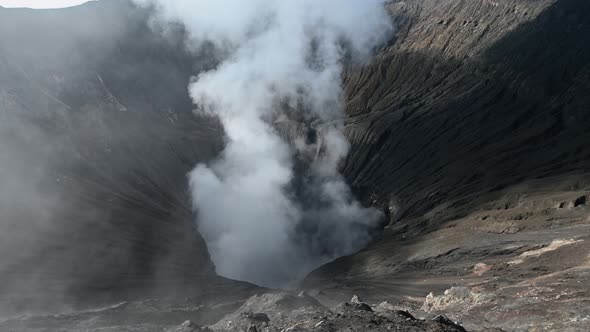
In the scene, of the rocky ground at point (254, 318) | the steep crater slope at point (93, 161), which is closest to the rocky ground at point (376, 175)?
the rocky ground at point (254, 318)

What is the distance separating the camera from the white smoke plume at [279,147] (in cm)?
7419

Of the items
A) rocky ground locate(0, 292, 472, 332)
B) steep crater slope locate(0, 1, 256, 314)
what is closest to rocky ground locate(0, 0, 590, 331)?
rocky ground locate(0, 292, 472, 332)

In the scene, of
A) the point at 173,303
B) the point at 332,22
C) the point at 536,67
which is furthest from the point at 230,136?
the point at 173,303

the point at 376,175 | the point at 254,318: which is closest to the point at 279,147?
the point at 376,175

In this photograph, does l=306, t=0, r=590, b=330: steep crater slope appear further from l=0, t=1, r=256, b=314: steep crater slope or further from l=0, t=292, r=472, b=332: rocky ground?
l=0, t=1, r=256, b=314: steep crater slope

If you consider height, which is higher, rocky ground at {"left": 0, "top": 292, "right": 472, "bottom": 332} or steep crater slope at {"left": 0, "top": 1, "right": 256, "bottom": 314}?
steep crater slope at {"left": 0, "top": 1, "right": 256, "bottom": 314}

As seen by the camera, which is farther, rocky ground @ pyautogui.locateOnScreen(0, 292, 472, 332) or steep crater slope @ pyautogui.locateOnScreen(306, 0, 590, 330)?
steep crater slope @ pyautogui.locateOnScreen(306, 0, 590, 330)

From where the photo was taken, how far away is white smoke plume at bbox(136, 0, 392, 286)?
74.2m

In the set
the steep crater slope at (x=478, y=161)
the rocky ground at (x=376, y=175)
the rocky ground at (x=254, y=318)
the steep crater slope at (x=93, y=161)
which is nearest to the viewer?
the rocky ground at (x=254, y=318)

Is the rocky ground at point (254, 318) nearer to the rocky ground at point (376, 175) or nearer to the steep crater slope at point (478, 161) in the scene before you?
the rocky ground at point (376, 175)

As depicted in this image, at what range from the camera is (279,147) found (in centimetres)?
9919

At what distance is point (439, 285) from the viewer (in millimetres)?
42031

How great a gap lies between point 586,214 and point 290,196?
4744cm

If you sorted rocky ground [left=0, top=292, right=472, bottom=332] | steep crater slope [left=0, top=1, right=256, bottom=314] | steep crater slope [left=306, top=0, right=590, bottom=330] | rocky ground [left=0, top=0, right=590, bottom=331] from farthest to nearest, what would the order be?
steep crater slope [left=0, top=1, right=256, bottom=314], steep crater slope [left=306, top=0, right=590, bottom=330], rocky ground [left=0, top=0, right=590, bottom=331], rocky ground [left=0, top=292, right=472, bottom=332]
